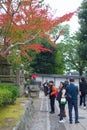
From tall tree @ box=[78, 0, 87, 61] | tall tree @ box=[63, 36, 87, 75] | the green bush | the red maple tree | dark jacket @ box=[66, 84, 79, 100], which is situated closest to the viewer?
the green bush

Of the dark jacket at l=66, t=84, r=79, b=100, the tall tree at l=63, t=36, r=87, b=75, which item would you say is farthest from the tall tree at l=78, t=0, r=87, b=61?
the tall tree at l=63, t=36, r=87, b=75

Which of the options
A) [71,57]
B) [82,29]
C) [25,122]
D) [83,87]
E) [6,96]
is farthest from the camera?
[71,57]

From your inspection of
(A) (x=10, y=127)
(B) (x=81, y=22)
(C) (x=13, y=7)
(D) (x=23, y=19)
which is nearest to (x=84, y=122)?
(A) (x=10, y=127)

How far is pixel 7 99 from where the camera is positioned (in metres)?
→ 13.8

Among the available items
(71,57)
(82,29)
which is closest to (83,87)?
(82,29)

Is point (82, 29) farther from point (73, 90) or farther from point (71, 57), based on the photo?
point (71, 57)

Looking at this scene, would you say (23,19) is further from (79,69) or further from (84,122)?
(79,69)

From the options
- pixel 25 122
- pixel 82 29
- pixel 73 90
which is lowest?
pixel 25 122

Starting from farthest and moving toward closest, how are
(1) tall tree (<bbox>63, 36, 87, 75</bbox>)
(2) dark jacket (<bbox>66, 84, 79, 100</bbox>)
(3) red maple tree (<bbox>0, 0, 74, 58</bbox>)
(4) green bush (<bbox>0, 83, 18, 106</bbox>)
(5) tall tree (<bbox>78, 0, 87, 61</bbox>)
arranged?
(1) tall tree (<bbox>63, 36, 87, 75</bbox>)
(5) tall tree (<bbox>78, 0, 87, 61</bbox>)
(3) red maple tree (<bbox>0, 0, 74, 58</bbox>)
(2) dark jacket (<bbox>66, 84, 79, 100</bbox>)
(4) green bush (<bbox>0, 83, 18, 106</bbox>)

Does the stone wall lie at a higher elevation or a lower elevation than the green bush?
lower

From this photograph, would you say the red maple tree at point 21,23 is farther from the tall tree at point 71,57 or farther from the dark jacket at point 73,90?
the tall tree at point 71,57

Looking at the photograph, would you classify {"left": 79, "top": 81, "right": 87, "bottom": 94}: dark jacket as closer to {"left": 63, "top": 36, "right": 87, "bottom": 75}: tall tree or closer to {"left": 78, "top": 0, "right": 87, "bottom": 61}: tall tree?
{"left": 78, "top": 0, "right": 87, "bottom": 61}: tall tree

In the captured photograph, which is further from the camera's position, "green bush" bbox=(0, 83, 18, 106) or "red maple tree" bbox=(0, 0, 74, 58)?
"red maple tree" bbox=(0, 0, 74, 58)

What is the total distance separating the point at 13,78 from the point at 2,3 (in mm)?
5658
